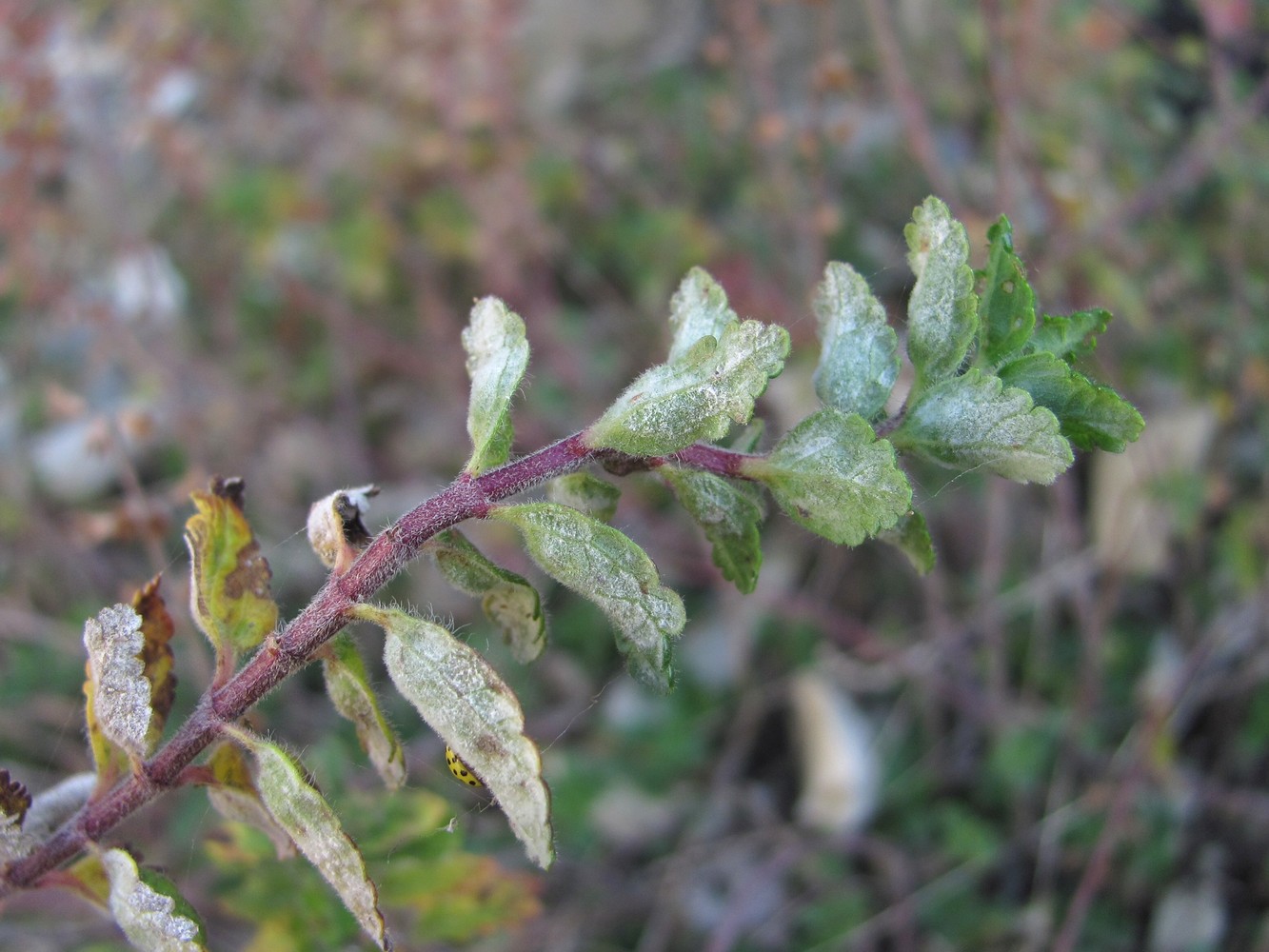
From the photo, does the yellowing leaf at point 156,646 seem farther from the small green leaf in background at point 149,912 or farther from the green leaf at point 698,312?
the green leaf at point 698,312

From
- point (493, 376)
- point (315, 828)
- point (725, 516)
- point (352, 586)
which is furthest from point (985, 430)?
point (315, 828)

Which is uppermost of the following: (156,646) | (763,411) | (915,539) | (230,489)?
(230,489)

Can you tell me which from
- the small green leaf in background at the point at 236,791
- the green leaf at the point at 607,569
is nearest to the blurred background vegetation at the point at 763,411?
the small green leaf in background at the point at 236,791

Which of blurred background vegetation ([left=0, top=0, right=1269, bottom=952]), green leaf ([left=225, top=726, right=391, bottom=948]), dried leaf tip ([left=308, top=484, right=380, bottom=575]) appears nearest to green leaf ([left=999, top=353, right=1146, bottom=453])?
dried leaf tip ([left=308, top=484, right=380, bottom=575])

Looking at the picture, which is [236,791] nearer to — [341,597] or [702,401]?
[341,597]

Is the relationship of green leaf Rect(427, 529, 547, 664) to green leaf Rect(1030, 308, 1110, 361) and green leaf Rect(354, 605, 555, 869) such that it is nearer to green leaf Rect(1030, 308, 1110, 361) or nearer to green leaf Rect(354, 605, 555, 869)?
green leaf Rect(354, 605, 555, 869)

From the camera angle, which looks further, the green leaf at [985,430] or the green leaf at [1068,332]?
the green leaf at [1068,332]

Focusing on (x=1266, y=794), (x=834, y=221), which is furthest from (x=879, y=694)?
(x=834, y=221)
